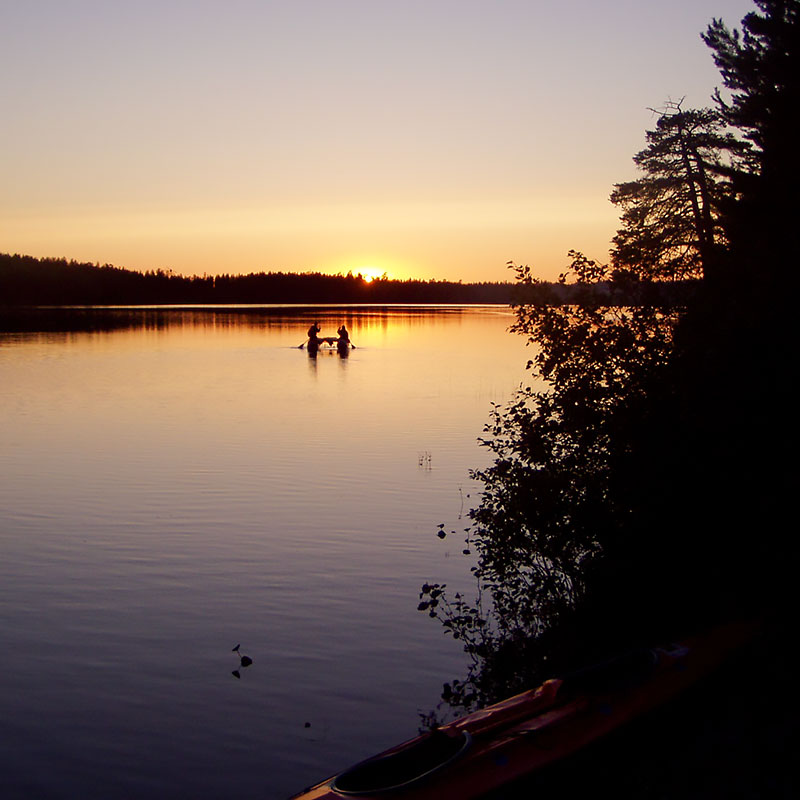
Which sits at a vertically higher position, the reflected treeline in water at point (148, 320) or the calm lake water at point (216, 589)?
the reflected treeline in water at point (148, 320)

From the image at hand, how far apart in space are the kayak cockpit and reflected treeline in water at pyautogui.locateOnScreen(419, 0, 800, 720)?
132 inches

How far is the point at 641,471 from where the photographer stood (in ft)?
34.4

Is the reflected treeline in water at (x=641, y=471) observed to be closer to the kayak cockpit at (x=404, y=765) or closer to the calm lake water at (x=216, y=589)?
the calm lake water at (x=216, y=589)

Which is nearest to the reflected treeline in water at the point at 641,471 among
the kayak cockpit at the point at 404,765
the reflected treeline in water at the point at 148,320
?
the kayak cockpit at the point at 404,765

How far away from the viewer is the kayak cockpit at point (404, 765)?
261 inches

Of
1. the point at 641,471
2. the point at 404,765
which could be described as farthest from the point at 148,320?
the point at 404,765

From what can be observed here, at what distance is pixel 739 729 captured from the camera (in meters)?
8.30

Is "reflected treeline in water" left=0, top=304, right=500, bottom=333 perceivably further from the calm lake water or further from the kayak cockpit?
the kayak cockpit

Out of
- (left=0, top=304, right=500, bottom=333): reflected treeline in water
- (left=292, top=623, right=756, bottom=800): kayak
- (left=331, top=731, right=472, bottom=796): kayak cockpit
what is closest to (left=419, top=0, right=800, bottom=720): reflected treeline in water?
(left=292, top=623, right=756, bottom=800): kayak

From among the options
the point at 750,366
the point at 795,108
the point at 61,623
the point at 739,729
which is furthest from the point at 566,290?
the point at 795,108

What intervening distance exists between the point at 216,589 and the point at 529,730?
7.49 meters

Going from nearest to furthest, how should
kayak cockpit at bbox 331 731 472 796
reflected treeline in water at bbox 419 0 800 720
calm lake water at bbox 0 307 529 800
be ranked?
kayak cockpit at bbox 331 731 472 796 < calm lake water at bbox 0 307 529 800 < reflected treeline in water at bbox 419 0 800 720

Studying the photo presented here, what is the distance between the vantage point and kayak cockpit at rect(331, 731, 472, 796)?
6.63 metres

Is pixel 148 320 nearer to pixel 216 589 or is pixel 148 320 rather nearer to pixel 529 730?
pixel 216 589
